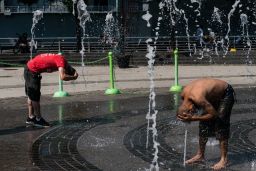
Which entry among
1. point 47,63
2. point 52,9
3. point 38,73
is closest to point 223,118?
point 47,63

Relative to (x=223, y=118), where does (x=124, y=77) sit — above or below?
below

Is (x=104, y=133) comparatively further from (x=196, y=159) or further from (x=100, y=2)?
(x=100, y=2)

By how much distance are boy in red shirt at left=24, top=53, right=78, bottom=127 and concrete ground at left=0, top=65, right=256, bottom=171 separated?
26cm

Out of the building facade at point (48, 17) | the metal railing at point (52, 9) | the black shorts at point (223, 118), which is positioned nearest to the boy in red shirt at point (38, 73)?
the black shorts at point (223, 118)

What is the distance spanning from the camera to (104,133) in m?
9.24

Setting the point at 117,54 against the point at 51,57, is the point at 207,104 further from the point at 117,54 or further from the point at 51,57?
the point at 117,54

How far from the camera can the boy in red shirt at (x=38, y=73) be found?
9148mm

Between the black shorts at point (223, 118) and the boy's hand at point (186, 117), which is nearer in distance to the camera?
the boy's hand at point (186, 117)

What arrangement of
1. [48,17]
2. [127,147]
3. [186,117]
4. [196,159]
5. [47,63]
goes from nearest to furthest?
[186,117] < [196,159] < [127,147] < [47,63] < [48,17]

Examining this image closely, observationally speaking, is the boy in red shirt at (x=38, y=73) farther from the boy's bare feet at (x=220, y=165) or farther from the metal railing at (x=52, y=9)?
the metal railing at (x=52, y=9)

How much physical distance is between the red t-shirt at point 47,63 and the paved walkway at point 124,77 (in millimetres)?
5365

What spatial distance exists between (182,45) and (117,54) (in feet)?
21.3

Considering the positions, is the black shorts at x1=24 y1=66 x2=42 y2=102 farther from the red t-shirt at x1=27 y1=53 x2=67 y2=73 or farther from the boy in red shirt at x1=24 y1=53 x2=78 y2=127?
the red t-shirt at x1=27 y1=53 x2=67 y2=73

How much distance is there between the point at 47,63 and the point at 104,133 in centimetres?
153
